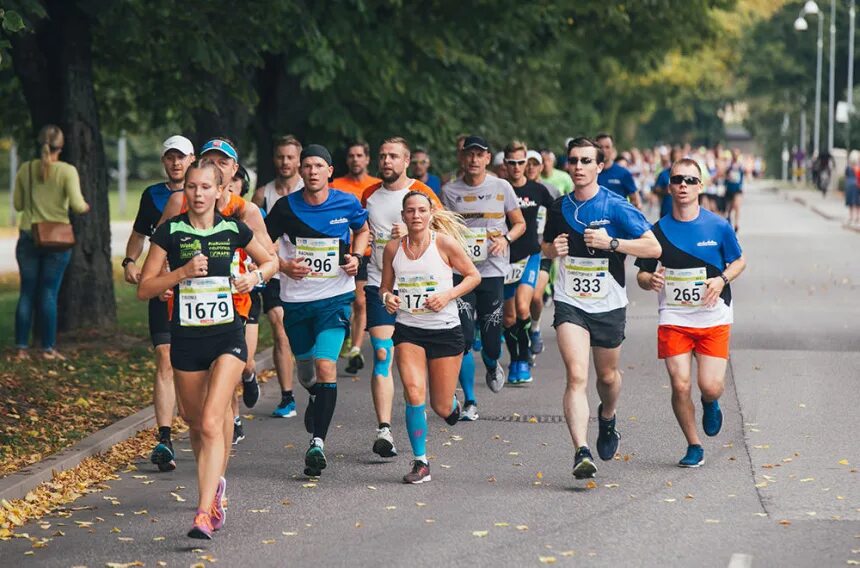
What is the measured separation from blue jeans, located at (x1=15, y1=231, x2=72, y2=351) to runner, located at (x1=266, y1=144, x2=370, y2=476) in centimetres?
437

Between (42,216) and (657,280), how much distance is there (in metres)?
6.44

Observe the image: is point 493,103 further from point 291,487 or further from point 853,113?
point 853,113

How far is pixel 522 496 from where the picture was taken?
29.1ft

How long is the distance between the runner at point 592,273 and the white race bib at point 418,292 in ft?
2.25

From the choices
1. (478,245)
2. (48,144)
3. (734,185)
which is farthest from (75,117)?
(734,185)

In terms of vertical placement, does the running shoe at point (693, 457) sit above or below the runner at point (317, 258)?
below

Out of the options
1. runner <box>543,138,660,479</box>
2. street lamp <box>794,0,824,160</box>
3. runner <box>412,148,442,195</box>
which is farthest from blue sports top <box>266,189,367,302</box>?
street lamp <box>794,0,824,160</box>

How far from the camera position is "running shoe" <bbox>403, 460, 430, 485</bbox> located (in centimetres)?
929

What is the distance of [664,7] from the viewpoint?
1043 inches

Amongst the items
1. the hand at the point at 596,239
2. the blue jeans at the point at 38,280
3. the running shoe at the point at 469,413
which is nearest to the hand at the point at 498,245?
the running shoe at the point at 469,413

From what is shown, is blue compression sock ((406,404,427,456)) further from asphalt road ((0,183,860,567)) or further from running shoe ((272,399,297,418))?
running shoe ((272,399,297,418))

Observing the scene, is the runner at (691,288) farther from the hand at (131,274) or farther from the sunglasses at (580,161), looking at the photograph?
the hand at (131,274)

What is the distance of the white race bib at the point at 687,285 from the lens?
31.8ft

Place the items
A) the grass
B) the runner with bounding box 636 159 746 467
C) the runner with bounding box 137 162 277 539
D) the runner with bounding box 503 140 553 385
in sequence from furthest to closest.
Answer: the runner with bounding box 503 140 553 385, the grass, the runner with bounding box 636 159 746 467, the runner with bounding box 137 162 277 539
